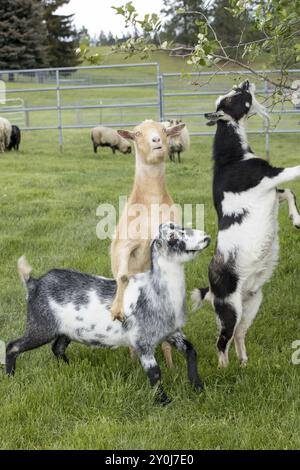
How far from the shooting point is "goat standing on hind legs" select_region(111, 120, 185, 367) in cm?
380

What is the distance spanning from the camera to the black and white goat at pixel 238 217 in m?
3.68

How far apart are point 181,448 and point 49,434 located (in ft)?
2.31

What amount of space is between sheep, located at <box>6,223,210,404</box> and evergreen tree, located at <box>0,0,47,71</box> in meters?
40.1

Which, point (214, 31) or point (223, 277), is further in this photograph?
point (214, 31)

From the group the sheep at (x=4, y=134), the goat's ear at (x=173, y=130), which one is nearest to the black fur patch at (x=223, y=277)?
the goat's ear at (x=173, y=130)

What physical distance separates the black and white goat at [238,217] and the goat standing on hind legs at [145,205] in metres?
0.32

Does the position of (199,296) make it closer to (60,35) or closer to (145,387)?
(145,387)

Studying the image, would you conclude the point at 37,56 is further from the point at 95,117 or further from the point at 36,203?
the point at 36,203

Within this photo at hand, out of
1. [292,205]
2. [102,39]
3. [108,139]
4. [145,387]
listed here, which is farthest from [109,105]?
[102,39]

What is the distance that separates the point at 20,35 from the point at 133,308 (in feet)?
136

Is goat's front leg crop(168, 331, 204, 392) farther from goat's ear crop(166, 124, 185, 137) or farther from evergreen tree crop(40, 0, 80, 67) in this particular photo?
evergreen tree crop(40, 0, 80, 67)

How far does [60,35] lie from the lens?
50.5 meters

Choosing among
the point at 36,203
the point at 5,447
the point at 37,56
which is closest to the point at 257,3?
the point at 5,447
